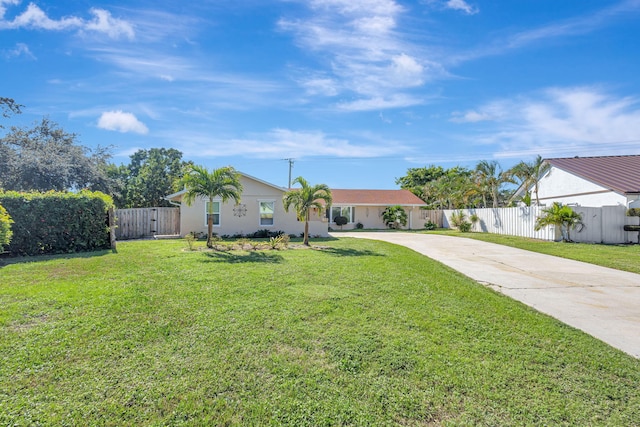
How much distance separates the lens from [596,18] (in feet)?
34.4

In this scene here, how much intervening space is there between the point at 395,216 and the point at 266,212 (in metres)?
14.3

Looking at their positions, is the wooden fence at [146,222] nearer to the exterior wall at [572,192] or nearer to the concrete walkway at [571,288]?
the concrete walkway at [571,288]

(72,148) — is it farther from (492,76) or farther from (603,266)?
(603,266)

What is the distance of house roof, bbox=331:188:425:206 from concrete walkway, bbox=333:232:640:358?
17.9 meters

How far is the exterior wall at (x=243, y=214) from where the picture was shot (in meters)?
18.4

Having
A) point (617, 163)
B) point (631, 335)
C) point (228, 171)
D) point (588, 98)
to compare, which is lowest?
point (631, 335)

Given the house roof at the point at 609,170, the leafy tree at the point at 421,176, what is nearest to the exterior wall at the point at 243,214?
the house roof at the point at 609,170

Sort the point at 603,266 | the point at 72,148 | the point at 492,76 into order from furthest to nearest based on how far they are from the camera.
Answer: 1. the point at 72,148
2. the point at 492,76
3. the point at 603,266

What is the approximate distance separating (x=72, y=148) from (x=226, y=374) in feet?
80.5

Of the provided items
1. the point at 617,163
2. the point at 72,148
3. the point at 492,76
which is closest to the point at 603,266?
the point at 492,76

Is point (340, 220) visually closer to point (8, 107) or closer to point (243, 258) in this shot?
point (243, 258)

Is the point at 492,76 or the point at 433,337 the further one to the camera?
the point at 492,76

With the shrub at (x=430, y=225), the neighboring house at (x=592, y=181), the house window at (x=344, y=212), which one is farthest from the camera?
the shrub at (x=430, y=225)

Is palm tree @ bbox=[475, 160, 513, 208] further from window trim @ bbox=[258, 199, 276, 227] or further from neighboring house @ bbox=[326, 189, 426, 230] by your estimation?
window trim @ bbox=[258, 199, 276, 227]
